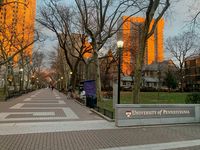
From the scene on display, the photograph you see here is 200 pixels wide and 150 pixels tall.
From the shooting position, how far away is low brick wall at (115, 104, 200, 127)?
13492 mm

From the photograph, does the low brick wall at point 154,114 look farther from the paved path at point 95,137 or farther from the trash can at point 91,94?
the trash can at point 91,94

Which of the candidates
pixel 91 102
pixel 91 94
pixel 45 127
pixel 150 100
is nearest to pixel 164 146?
pixel 45 127

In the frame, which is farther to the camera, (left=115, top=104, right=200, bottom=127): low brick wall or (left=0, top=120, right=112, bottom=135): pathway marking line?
(left=115, top=104, right=200, bottom=127): low brick wall

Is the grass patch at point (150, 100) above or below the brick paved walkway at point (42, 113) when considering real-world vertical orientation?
above

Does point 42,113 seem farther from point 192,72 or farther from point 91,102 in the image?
point 192,72

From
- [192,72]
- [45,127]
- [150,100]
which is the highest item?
[192,72]

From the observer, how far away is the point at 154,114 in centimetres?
1427

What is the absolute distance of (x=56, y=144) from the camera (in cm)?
941

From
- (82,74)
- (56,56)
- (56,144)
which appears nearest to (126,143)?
(56,144)

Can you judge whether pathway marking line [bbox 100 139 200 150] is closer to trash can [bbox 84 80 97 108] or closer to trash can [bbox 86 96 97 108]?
trash can [bbox 86 96 97 108]

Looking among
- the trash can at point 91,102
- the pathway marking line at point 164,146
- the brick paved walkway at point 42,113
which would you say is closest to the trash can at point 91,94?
the trash can at point 91,102

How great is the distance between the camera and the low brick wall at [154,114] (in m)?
13.5

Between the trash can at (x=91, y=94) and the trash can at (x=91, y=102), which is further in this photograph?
the trash can at (x=91, y=94)

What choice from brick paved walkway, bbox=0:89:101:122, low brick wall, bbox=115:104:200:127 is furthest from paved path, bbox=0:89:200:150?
brick paved walkway, bbox=0:89:101:122
